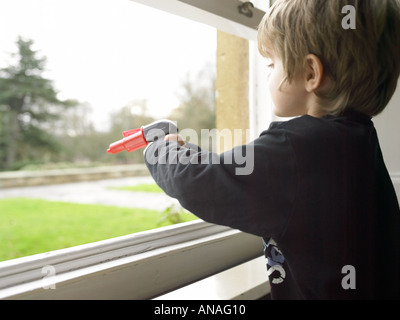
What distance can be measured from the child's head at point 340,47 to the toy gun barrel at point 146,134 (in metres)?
0.22

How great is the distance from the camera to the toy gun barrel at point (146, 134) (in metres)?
0.54

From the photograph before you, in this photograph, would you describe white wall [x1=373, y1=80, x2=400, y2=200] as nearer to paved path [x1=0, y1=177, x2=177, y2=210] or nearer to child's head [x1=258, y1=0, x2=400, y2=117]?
child's head [x1=258, y1=0, x2=400, y2=117]

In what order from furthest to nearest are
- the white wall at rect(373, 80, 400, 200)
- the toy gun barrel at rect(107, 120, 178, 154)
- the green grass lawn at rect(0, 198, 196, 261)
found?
the green grass lawn at rect(0, 198, 196, 261), the white wall at rect(373, 80, 400, 200), the toy gun barrel at rect(107, 120, 178, 154)

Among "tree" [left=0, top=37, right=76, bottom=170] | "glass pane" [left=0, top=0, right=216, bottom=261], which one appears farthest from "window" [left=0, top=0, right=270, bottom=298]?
"tree" [left=0, top=37, right=76, bottom=170]

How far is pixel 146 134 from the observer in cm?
54

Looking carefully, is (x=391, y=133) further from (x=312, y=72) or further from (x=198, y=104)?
(x=198, y=104)

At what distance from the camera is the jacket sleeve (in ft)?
1.42

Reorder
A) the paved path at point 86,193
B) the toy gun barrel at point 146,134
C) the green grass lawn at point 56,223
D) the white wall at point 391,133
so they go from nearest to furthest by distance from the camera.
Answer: the toy gun barrel at point 146,134, the white wall at point 391,133, the green grass lawn at point 56,223, the paved path at point 86,193

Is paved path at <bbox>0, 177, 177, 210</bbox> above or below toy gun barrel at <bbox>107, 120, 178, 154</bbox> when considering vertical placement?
below

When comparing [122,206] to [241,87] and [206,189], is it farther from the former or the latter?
[206,189]

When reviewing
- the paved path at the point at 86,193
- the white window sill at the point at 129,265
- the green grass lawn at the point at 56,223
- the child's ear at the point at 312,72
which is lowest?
the green grass lawn at the point at 56,223

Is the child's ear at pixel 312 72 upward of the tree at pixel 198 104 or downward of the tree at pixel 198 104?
downward

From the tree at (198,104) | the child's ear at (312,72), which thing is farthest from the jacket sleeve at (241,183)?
the tree at (198,104)

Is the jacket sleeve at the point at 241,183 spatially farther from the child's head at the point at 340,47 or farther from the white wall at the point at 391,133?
the white wall at the point at 391,133
